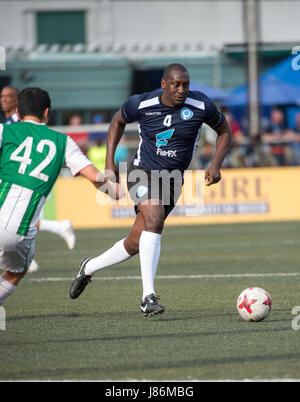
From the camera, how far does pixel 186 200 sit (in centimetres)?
1741

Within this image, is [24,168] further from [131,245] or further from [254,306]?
[254,306]

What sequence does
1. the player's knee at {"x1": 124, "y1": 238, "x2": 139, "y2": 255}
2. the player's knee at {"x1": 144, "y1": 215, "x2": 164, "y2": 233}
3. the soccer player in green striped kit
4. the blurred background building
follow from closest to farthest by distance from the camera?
1. the soccer player in green striped kit
2. the player's knee at {"x1": 144, "y1": 215, "x2": 164, "y2": 233}
3. the player's knee at {"x1": 124, "y1": 238, "x2": 139, "y2": 255}
4. the blurred background building

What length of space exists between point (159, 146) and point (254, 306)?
169 cm

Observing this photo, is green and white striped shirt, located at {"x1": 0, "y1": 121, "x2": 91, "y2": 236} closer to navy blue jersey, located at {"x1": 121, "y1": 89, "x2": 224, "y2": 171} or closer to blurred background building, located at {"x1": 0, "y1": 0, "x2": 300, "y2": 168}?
navy blue jersey, located at {"x1": 121, "y1": 89, "x2": 224, "y2": 171}

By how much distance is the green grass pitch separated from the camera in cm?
500

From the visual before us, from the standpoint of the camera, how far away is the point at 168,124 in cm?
740

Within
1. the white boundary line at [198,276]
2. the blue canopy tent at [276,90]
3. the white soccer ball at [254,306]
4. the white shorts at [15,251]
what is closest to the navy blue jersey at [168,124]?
the white soccer ball at [254,306]

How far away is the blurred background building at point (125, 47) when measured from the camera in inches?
1122

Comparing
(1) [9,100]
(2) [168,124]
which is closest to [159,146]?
(2) [168,124]

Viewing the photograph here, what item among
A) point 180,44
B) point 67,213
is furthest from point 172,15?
point 67,213

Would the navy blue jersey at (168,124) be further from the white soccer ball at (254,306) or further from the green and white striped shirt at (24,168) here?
the green and white striped shirt at (24,168)

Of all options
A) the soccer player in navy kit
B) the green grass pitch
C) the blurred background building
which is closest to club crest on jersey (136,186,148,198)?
the soccer player in navy kit

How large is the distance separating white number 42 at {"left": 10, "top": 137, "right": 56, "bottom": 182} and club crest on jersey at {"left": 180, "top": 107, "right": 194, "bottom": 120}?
1859 millimetres
